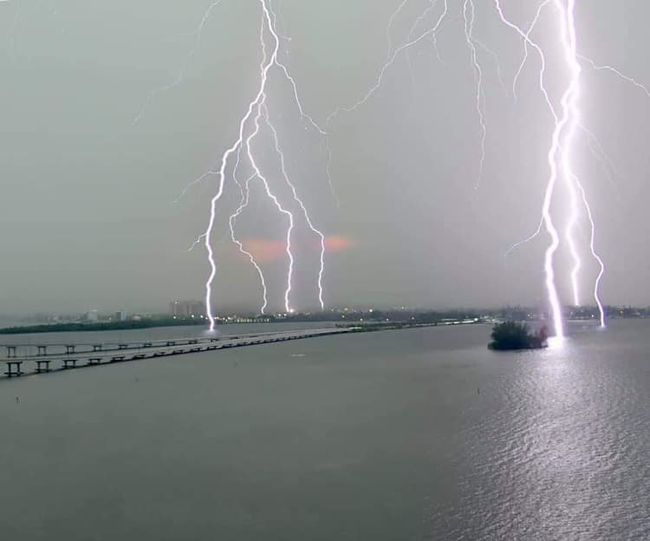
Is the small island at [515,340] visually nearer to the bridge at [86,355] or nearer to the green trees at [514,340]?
the green trees at [514,340]

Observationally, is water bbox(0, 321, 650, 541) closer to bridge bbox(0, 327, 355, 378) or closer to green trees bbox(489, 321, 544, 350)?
bridge bbox(0, 327, 355, 378)

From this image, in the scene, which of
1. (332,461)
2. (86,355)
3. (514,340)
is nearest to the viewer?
(332,461)

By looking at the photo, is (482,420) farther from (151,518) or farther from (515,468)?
(151,518)

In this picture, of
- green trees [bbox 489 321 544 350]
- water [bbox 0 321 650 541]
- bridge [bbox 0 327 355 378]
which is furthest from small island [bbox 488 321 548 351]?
bridge [bbox 0 327 355 378]

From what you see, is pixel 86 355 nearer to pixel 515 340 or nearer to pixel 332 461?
pixel 515 340

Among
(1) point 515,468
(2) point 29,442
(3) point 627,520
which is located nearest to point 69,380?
(2) point 29,442

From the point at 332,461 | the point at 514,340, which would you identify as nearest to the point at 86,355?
the point at 514,340

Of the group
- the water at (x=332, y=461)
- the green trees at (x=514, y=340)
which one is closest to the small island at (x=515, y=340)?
the green trees at (x=514, y=340)

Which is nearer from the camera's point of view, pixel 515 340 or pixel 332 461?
pixel 332 461

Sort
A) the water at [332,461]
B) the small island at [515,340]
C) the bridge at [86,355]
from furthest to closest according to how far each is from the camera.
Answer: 1. the small island at [515,340]
2. the bridge at [86,355]
3. the water at [332,461]
